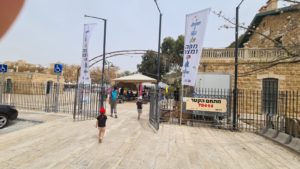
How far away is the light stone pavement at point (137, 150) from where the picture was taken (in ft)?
23.1

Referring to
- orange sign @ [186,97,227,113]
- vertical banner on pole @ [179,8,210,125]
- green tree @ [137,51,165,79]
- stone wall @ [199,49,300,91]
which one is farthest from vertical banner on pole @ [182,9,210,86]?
green tree @ [137,51,165,79]

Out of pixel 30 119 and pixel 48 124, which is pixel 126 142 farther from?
pixel 30 119

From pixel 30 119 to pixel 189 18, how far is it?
9.12m

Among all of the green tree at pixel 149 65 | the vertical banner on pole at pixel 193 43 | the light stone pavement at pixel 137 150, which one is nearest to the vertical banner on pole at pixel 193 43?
the vertical banner on pole at pixel 193 43

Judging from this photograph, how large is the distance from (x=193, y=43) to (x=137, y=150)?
20.6 feet

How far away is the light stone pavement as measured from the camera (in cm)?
703

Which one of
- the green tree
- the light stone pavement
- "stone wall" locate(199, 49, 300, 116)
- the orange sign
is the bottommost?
the light stone pavement

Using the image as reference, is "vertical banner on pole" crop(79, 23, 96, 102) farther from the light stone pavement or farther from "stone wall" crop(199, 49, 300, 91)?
"stone wall" crop(199, 49, 300, 91)

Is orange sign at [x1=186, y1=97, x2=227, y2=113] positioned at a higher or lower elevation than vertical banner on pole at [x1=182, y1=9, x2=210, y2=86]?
lower

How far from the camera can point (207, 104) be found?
13508 millimetres

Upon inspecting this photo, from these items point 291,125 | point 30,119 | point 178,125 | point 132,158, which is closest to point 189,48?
point 178,125

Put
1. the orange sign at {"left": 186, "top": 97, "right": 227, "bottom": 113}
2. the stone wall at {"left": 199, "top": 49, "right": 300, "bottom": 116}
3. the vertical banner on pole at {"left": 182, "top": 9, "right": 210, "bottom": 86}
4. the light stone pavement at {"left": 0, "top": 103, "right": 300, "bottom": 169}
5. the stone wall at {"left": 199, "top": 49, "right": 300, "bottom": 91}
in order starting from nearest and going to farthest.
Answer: the light stone pavement at {"left": 0, "top": 103, "right": 300, "bottom": 169} → the vertical banner on pole at {"left": 182, "top": 9, "right": 210, "bottom": 86} → the orange sign at {"left": 186, "top": 97, "right": 227, "bottom": 113} → the stone wall at {"left": 199, "top": 49, "right": 300, "bottom": 116} → the stone wall at {"left": 199, "top": 49, "right": 300, "bottom": 91}

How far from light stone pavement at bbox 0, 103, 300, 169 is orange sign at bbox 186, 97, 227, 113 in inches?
58.9

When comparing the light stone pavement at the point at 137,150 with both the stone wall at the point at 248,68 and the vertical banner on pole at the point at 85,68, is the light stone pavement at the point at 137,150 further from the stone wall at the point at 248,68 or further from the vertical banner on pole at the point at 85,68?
the stone wall at the point at 248,68
